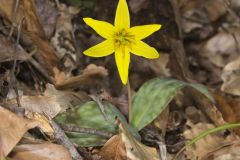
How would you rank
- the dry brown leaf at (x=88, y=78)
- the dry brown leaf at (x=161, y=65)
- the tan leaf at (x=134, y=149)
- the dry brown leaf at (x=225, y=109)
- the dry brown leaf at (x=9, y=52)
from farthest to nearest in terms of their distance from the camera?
the dry brown leaf at (x=161, y=65) → the dry brown leaf at (x=225, y=109) → the dry brown leaf at (x=88, y=78) → the dry brown leaf at (x=9, y=52) → the tan leaf at (x=134, y=149)

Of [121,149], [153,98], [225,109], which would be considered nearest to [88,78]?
[153,98]

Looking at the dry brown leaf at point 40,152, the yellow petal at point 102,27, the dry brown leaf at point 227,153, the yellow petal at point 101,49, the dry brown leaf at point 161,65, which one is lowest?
the dry brown leaf at point 227,153

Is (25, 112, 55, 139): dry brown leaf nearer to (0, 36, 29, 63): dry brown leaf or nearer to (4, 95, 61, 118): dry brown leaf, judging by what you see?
(4, 95, 61, 118): dry brown leaf

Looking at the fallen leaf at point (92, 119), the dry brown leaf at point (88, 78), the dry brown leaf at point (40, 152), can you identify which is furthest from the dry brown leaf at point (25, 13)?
the dry brown leaf at point (40, 152)

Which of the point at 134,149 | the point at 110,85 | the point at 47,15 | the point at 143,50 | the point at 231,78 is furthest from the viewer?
the point at 231,78

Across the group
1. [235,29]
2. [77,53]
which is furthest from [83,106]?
[235,29]

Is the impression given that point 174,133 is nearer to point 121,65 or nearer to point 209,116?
point 209,116

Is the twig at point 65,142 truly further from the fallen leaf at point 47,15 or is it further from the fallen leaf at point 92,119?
the fallen leaf at point 47,15

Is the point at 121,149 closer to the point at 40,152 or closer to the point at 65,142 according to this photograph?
the point at 65,142
